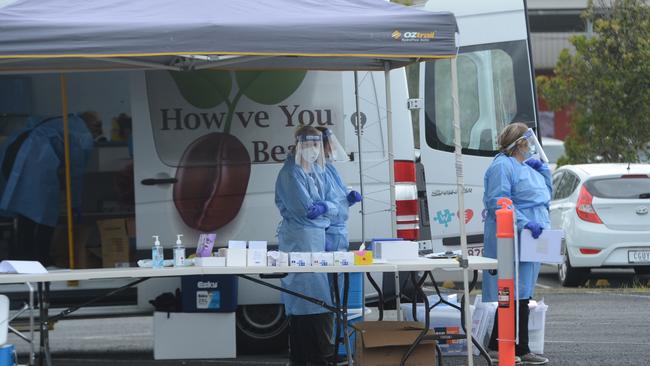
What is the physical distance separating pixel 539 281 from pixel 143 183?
7474 mm

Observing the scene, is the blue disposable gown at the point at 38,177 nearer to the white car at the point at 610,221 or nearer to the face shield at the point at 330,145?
the face shield at the point at 330,145

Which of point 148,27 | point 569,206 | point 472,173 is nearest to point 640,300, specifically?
point 569,206

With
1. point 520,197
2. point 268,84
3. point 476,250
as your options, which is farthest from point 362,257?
point 476,250

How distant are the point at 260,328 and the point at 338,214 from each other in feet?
4.47

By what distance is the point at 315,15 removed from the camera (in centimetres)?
711

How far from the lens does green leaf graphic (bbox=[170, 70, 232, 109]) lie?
29.3 ft

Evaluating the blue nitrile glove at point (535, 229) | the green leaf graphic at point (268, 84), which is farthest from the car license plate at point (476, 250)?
the green leaf graphic at point (268, 84)

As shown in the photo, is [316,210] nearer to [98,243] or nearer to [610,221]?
[98,243]

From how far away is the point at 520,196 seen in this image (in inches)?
332

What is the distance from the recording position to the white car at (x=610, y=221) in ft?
43.3

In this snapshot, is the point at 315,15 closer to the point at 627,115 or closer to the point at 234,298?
the point at 234,298

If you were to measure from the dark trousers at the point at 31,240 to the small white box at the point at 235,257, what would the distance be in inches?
135

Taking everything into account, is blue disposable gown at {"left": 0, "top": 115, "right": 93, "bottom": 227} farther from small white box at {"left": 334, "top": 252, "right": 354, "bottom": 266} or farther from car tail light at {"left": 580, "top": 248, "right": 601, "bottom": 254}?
car tail light at {"left": 580, "top": 248, "right": 601, "bottom": 254}

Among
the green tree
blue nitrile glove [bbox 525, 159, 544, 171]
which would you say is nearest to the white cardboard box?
blue nitrile glove [bbox 525, 159, 544, 171]
